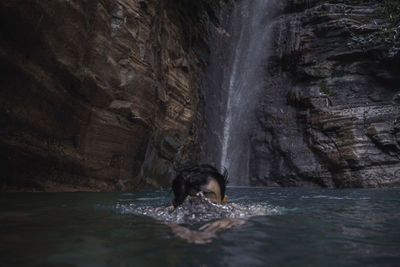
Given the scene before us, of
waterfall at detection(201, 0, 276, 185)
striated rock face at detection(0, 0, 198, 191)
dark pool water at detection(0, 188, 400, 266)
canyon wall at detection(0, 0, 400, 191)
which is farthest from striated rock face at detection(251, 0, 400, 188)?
dark pool water at detection(0, 188, 400, 266)

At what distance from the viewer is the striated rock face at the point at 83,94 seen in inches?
221

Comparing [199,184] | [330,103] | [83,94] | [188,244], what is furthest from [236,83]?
[188,244]

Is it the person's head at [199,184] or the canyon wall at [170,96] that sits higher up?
the canyon wall at [170,96]

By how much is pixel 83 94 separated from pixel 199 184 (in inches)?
208

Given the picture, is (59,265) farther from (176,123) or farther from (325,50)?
(325,50)

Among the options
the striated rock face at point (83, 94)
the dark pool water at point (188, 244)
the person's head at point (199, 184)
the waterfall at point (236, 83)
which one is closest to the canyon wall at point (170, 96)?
the striated rock face at point (83, 94)

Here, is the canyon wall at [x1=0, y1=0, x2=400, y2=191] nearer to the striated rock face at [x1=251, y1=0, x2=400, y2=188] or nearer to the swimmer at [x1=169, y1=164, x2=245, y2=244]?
the striated rock face at [x1=251, y1=0, x2=400, y2=188]

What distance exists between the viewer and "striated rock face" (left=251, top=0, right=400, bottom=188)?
44.6ft

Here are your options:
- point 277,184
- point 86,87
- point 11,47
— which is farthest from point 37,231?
point 277,184

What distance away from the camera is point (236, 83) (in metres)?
17.7

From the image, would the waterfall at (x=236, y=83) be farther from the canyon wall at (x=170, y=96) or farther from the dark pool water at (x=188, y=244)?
the dark pool water at (x=188, y=244)

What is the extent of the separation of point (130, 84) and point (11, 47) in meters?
3.19

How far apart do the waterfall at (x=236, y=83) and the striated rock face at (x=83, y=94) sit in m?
5.02

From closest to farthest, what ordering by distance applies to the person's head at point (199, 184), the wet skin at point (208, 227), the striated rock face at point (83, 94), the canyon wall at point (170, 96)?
the wet skin at point (208, 227), the person's head at point (199, 184), the striated rock face at point (83, 94), the canyon wall at point (170, 96)
